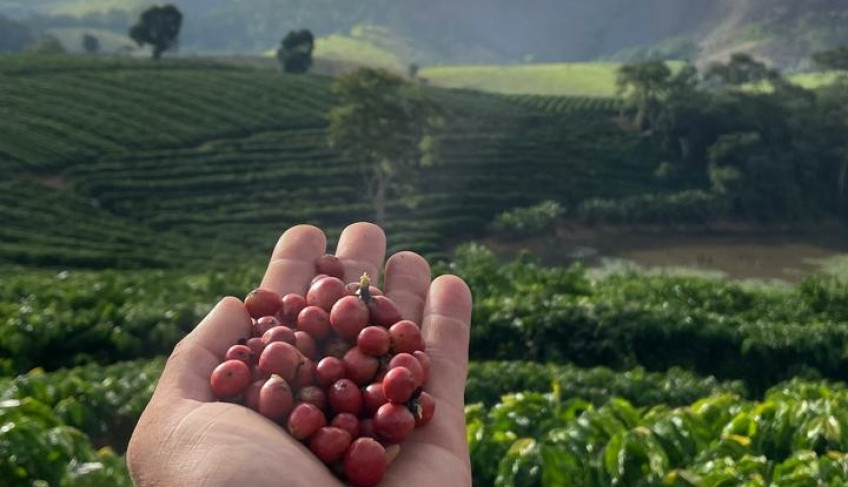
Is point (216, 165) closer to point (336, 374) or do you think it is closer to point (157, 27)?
point (157, 27)

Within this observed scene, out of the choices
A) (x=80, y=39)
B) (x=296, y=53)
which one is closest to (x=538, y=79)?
(x=296, y=53)

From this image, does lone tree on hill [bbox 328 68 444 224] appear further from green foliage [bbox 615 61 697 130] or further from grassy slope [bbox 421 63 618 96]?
grassy slope [bbox 421 63 618 96]

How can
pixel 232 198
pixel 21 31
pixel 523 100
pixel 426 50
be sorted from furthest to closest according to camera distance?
pixel 426 50
pixel 21 31
pixel 523 100
pixel 232 198

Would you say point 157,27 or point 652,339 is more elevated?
point 157,27

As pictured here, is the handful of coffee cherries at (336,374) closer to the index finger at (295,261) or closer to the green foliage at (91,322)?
the index finger at (295,261)

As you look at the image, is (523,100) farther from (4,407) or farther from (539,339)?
(4,407)

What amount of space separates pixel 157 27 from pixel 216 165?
31.2m

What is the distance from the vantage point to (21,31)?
11225 cm

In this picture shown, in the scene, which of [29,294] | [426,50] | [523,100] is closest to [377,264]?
[29,294]

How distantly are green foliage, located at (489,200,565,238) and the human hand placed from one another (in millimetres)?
34942

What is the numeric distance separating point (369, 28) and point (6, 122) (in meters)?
164

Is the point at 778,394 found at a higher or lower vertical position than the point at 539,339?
higher

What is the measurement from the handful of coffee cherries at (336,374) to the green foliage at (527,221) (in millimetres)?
35822

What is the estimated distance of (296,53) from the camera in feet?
228
